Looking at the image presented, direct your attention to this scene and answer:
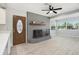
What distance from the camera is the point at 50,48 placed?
8.30ft

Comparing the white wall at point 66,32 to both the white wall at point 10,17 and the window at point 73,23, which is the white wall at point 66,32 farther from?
the white wall at point 10,17

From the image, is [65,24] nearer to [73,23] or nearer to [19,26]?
[73,23]

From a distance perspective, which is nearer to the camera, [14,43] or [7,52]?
[7,52]

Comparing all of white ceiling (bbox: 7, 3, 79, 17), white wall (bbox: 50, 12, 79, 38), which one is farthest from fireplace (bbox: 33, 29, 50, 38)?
white ceiling (bbox: 7, 3, 79, 17)

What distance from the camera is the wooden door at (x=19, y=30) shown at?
241cm

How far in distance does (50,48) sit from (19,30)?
92 centimetres

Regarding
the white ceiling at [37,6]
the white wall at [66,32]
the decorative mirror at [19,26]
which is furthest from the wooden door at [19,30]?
the white wall at [66,32]

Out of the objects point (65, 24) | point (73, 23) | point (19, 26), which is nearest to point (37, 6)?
point (19, 26)

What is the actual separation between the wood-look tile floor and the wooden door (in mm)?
128

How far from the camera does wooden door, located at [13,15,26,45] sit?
2.41m

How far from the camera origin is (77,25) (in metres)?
2.45

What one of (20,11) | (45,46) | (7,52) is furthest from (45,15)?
(7,52)

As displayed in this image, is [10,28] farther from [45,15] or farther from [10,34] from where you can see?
[45,15]

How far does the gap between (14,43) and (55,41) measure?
1079 mm
